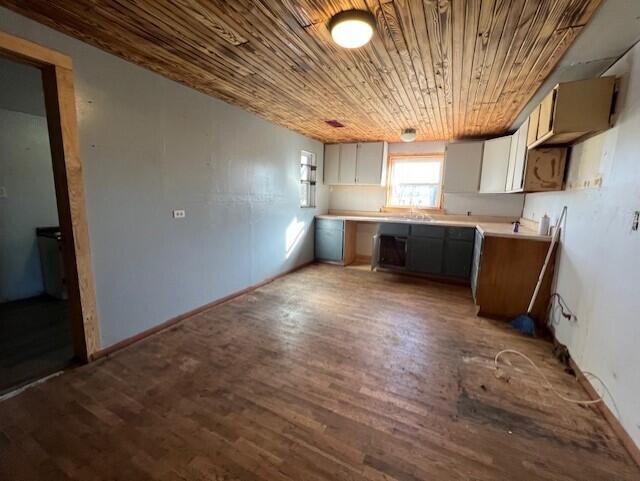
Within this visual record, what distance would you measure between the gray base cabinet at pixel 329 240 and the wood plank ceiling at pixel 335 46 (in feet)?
7.92

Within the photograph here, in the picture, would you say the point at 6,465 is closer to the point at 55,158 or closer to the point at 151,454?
the point at 151,454

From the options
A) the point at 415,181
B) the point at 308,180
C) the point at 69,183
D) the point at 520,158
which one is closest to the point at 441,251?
the point at 415,181

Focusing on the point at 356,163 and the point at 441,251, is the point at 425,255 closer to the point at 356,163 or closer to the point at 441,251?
the point at 441,251

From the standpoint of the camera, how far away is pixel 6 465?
4.41 feet

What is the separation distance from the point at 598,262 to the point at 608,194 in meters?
0.47

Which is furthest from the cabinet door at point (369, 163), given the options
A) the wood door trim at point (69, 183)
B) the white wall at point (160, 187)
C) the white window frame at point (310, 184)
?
the wood door trim at point (69, 183)

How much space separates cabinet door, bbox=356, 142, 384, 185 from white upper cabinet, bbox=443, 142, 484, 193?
3.66 ft

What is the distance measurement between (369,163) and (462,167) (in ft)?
5.11

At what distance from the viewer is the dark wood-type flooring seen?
6.59 feet

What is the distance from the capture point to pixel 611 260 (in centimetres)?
180

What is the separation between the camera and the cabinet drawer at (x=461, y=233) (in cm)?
412

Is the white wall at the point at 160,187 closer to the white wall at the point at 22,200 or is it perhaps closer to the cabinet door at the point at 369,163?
the cabinet door at the point at 369,163

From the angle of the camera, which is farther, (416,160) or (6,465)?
(416,160)

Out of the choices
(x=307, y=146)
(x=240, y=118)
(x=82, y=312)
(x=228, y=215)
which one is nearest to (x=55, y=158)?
(x=82, y=312)
